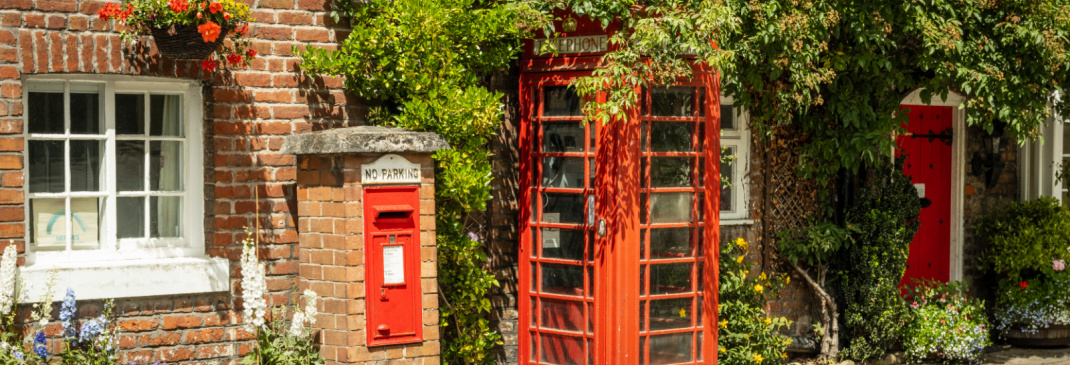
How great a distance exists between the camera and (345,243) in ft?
20.4

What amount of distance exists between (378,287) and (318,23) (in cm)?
188

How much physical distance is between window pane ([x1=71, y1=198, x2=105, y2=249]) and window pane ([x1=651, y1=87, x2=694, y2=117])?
3762 mm

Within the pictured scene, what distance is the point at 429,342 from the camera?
6500 mm

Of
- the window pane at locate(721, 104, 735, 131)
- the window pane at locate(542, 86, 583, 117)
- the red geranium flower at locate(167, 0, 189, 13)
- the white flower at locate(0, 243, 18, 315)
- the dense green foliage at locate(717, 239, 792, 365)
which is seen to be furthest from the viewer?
the window pane at locate(721, 104, 735, 131)

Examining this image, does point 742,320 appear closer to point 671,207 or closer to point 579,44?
point 671,207

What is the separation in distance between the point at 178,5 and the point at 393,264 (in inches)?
A: 78.2

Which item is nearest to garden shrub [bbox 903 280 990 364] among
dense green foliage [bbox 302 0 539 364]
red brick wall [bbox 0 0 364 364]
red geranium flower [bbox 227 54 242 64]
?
dense green foliage [bbox 302 0 539 364]

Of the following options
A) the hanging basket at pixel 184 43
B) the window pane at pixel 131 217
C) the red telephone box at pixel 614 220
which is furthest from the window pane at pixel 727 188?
the window pane at pixel 131 217

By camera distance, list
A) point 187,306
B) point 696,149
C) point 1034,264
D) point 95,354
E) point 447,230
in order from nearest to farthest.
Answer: point 95,354
point 187,306
point 447,230
point 696,149
point 1034,264

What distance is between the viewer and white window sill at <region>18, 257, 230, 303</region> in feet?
19.7

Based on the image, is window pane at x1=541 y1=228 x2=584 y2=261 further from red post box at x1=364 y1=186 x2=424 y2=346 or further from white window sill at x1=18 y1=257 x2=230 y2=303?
white window sill at x1=18 y1=257 x2=230 y2=303

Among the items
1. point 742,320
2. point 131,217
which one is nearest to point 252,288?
point 131,217

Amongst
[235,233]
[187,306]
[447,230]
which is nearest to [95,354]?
[187,306]

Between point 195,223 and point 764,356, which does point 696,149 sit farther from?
point 195,223
